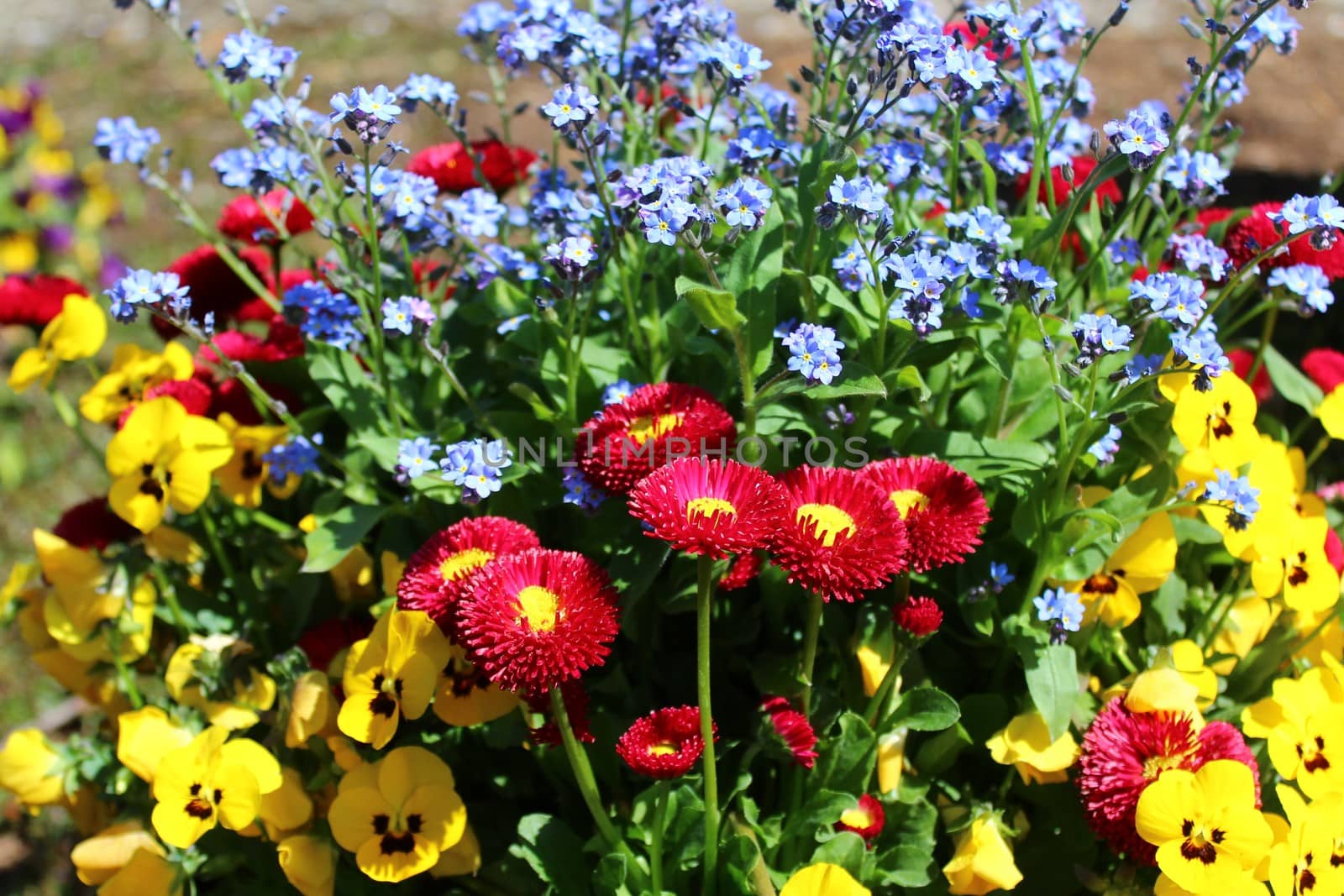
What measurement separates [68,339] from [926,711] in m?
1.26

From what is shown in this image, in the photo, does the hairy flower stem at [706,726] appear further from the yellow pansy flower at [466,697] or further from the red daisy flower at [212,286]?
the red daisy flower at [212,286]

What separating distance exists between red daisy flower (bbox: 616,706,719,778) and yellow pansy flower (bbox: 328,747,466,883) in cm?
27

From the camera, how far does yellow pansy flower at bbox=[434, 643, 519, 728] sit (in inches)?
53.7

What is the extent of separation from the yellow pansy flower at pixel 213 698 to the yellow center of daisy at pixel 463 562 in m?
0.41

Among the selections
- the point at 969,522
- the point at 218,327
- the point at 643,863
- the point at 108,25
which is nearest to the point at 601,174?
the point at 969,522

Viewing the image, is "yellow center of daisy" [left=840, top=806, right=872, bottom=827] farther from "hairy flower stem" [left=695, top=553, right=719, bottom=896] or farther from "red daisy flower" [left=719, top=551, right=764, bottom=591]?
"red daisy flower" [left=719, top=551, right=764, bottom=591]

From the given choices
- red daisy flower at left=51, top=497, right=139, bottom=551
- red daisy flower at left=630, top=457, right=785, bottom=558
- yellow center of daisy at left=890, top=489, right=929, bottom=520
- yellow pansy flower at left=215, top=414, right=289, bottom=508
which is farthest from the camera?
red daisy flower at left=51, top=497, right=139, bottom=551

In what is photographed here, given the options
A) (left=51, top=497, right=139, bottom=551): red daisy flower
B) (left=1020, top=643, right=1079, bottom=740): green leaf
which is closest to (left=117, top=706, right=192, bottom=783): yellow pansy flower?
(left=51, top=497, right=139, bottom=551): red daisy flower

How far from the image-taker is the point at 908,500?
1313 mm

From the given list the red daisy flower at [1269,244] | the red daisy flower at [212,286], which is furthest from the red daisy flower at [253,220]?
the red daisy flower at [1269,244]

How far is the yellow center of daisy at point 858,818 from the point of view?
1.40 m

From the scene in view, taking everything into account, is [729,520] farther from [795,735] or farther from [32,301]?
[32,301]

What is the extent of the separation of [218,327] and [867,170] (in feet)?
3.65

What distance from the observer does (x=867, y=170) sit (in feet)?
5.44
